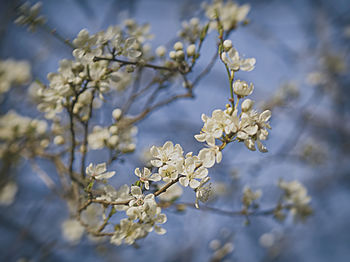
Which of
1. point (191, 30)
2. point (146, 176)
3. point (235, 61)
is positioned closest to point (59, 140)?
point (146, 176)

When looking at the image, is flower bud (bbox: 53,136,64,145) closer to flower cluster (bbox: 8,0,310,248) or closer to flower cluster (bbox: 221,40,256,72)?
flower cluster (bbox: 8,0,310,248)

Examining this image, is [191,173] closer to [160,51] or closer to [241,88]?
[241,88]

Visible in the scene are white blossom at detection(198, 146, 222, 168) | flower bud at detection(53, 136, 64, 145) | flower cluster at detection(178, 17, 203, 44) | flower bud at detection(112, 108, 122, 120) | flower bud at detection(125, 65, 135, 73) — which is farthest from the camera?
flower bud at detection(53, 136, 64, 145)

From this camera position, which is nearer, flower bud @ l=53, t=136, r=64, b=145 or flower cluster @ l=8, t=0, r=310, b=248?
flower cluster @ l=8, t=0, r=310, b=248

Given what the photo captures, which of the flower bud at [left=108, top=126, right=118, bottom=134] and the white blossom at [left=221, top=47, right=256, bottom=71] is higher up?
the flower bud at [left=108, top=126, right=118, bottom=134]

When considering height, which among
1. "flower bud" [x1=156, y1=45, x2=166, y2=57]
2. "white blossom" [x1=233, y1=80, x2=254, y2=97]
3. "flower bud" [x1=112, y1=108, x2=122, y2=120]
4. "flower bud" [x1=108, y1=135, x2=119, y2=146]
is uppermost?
"flower bud" [x1=156, y1=45, x2=166, y2=57]

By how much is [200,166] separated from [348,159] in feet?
19.7

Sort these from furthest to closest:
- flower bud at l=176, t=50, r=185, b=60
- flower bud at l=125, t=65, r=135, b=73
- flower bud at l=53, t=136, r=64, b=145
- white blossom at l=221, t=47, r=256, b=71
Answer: flower bud at l=53, t=136, r=64, b=145
flower bud at l=176, t=50, r=185, b=60
flower bud at l=125, t=65, r=135, b=73
white blossom at l=221, t=47, r=256, b=71

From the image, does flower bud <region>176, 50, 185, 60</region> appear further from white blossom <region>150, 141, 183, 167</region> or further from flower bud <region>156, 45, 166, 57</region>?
white blossom <region>150, 141, 183, 167</region>

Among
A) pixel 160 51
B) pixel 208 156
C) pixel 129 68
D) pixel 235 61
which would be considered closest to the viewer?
pixel 208 156

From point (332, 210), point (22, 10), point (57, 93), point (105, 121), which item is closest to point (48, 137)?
point (105, 121)

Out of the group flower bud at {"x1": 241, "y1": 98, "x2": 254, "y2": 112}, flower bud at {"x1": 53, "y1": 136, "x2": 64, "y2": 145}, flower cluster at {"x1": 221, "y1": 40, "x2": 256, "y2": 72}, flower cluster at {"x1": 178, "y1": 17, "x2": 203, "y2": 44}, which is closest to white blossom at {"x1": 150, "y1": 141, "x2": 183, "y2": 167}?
flower bud at {"x1": 241, "y1": 98, "x2": 254, "y2": 112}

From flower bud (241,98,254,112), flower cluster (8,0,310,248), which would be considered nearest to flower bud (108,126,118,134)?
flower cluster (8,0,310,248)

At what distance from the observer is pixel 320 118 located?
4.94m
